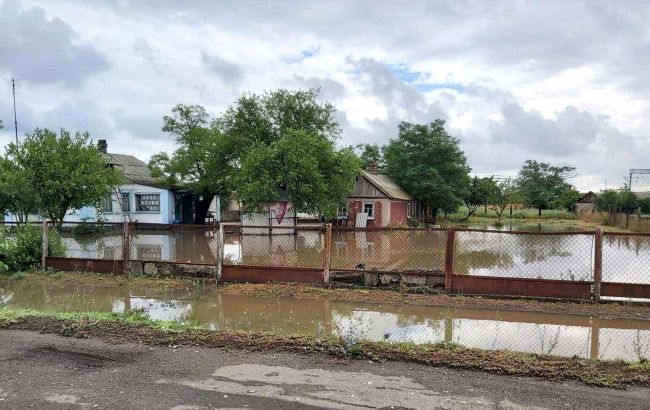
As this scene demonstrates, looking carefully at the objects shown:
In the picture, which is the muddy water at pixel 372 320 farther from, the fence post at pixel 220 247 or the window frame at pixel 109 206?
the window frame at pixel 109 206

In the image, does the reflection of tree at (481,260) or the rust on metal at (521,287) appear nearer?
the rust on metal at (521,287)

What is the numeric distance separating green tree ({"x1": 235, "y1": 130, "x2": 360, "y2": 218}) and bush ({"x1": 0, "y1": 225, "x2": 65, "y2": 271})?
12.9 metres

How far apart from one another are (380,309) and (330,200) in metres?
18.1

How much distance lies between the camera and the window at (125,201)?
32.6m

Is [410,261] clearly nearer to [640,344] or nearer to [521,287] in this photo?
[521,287]

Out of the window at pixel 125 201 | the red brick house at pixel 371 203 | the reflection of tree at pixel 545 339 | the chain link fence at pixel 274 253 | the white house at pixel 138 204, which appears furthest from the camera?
the red brick house at pixel 371 203

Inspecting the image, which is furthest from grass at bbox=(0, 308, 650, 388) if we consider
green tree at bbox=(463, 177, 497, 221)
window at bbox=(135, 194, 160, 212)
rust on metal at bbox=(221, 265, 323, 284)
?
green tree at bbox=(463, 177, 497, 221)

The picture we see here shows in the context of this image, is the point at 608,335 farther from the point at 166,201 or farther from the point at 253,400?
the point at 166,201

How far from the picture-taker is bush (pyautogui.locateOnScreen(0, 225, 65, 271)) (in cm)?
1238

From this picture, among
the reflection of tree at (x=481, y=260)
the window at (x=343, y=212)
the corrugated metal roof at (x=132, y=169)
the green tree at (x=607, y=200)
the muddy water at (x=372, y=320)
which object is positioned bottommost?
the muddy water at (x=372, y=320)

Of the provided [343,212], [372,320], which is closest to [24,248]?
[372,320]

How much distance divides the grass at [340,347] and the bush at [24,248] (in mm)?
6076

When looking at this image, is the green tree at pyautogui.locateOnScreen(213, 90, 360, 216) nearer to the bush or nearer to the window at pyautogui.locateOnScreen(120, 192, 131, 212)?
the window at pyautogui.locateOnScreen(120, 192, 131, 212)

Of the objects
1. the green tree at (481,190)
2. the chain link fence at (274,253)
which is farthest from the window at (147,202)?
the green tree at (481,190)
